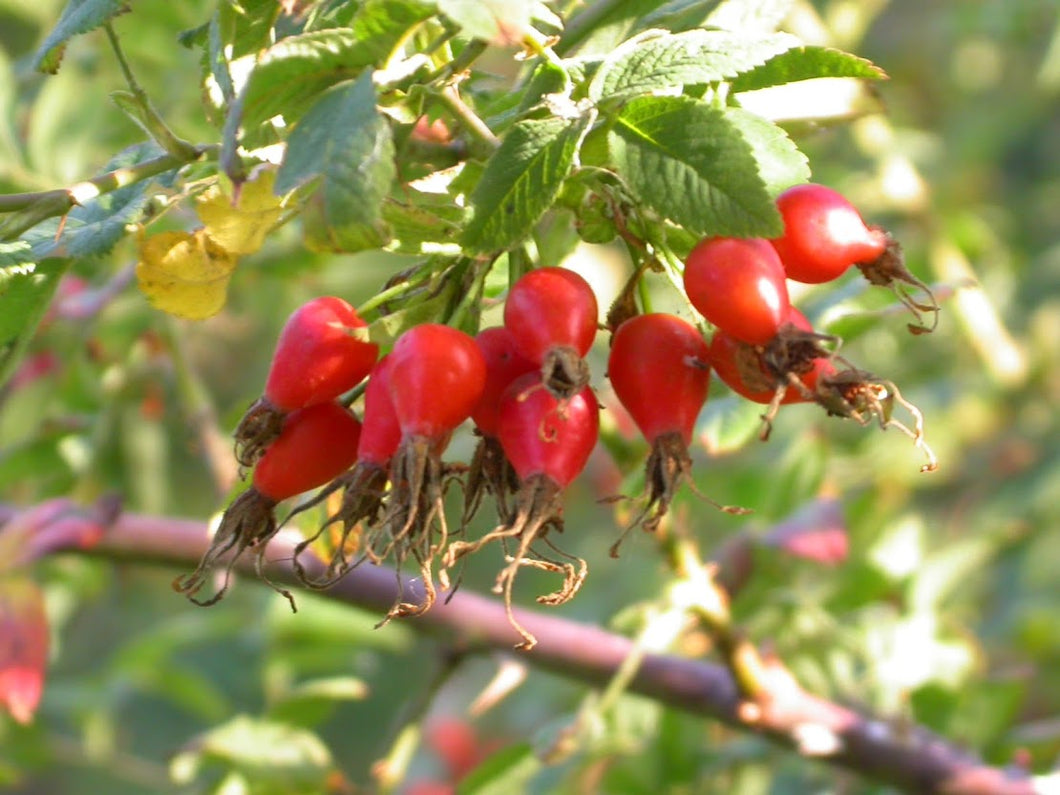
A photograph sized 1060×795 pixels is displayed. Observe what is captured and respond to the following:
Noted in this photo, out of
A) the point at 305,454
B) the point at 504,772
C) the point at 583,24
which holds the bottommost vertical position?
the point at 504,772

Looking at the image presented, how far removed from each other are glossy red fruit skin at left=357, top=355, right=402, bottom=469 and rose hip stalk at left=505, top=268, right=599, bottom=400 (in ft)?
0.30

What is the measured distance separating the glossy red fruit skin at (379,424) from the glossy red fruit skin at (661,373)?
15 cm

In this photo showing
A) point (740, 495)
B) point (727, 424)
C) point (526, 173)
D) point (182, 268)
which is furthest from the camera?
point (740, 495)

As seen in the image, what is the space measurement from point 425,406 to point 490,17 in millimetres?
238

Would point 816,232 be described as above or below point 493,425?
above

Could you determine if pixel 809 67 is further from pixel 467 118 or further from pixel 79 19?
pixel 79 19

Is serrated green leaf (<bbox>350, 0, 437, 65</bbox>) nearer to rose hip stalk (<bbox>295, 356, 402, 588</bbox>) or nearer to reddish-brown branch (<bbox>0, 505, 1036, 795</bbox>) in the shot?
rose hip stalk (<bbox>295, 356, 402, 588</bbox>)

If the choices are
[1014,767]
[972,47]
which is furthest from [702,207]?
[972,47]

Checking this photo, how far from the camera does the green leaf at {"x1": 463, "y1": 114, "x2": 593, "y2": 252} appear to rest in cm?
82

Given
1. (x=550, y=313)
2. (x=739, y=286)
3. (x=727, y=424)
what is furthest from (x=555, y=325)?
(x=727, y=424)

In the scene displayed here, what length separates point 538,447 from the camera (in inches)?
33.0

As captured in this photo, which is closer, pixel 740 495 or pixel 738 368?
pixel 738 368

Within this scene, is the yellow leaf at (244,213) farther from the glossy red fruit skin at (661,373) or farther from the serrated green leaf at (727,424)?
the serrated green leaf at (727,424)

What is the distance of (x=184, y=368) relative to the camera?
1848 millimetres
